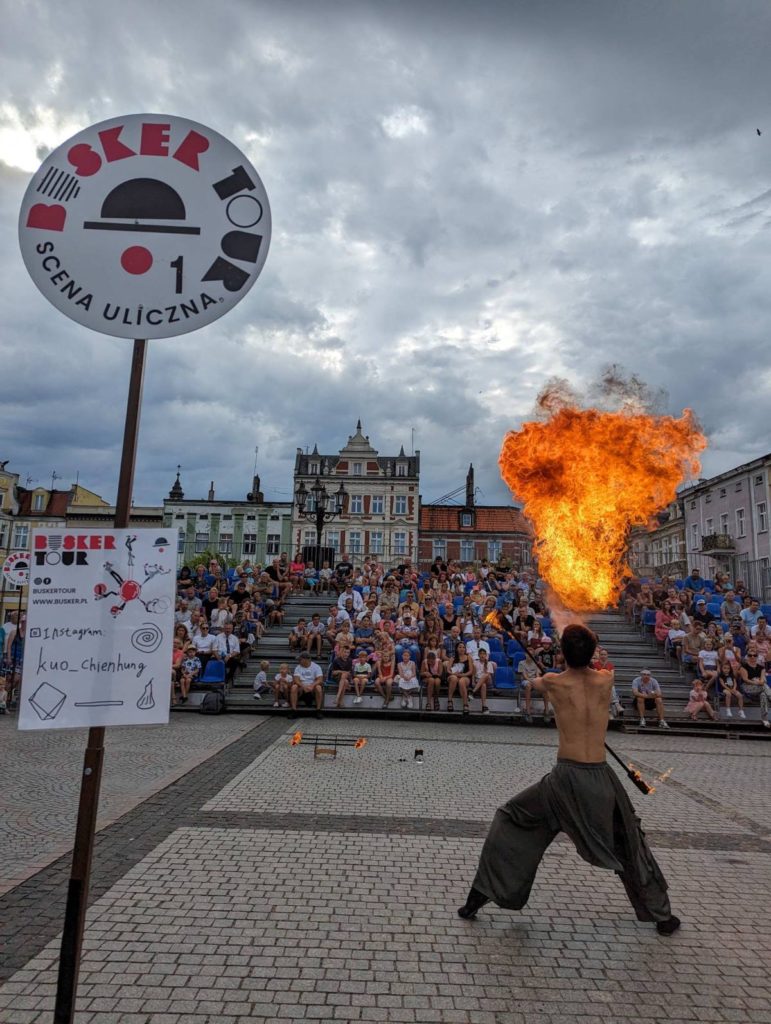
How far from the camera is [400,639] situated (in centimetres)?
1573

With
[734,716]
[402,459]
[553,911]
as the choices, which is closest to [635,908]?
[553,911]

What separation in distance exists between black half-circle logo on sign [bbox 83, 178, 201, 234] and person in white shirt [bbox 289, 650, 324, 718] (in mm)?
11905

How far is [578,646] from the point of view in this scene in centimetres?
460

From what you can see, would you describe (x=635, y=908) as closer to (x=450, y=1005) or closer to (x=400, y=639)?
(x=450, y=1005)

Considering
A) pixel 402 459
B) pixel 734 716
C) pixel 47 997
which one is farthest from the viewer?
pixel 402 459

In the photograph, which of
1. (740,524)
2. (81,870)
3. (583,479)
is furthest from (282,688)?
(740,524)

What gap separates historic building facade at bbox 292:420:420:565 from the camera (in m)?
59.4

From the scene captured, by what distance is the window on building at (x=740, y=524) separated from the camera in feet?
135

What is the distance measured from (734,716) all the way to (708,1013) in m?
12.3

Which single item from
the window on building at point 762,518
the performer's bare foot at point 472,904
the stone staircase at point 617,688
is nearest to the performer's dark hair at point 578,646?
the performer's bare foot at point 472,904

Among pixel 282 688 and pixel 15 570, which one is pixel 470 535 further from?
pixel 15 570

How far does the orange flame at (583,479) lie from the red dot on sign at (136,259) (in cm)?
870

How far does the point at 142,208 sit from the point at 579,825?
170 inches

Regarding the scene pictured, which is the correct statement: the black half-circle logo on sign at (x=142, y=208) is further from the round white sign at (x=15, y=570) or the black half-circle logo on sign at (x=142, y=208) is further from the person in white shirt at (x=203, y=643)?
the person in white shirt at (x=203, y=643)
